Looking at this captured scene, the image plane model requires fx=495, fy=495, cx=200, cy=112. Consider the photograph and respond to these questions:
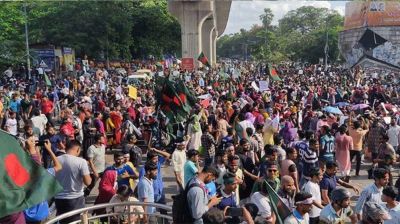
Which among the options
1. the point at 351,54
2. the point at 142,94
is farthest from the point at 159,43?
the point at 142,94

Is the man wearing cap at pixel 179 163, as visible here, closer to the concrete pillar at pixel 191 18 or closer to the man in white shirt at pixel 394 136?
the man in white shirt at pixel 394 136

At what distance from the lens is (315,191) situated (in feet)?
19.1

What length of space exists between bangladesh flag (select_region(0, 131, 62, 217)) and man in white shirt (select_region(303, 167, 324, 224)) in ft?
11.0

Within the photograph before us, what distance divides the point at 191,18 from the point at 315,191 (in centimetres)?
2757

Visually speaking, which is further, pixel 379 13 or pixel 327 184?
pixel 379 13

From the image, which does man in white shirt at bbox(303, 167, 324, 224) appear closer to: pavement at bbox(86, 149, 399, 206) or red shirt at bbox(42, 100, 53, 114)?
pavement at bbox(86, 149, 399, 206)

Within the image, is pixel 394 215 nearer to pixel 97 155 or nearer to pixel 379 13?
pixel 97 155

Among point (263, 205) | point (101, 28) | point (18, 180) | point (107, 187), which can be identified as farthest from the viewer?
point (101, 28)

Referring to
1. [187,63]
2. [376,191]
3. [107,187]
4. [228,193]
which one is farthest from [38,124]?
[187,63]

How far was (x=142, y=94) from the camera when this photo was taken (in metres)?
18.5

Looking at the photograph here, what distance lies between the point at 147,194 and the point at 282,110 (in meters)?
8.07

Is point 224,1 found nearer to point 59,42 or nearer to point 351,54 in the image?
point 59,42

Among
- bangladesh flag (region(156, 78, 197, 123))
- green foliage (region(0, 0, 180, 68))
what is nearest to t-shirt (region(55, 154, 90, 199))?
bangladesh flag (region(156, 78, 197, 123))

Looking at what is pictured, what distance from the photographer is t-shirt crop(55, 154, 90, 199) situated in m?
5.71
